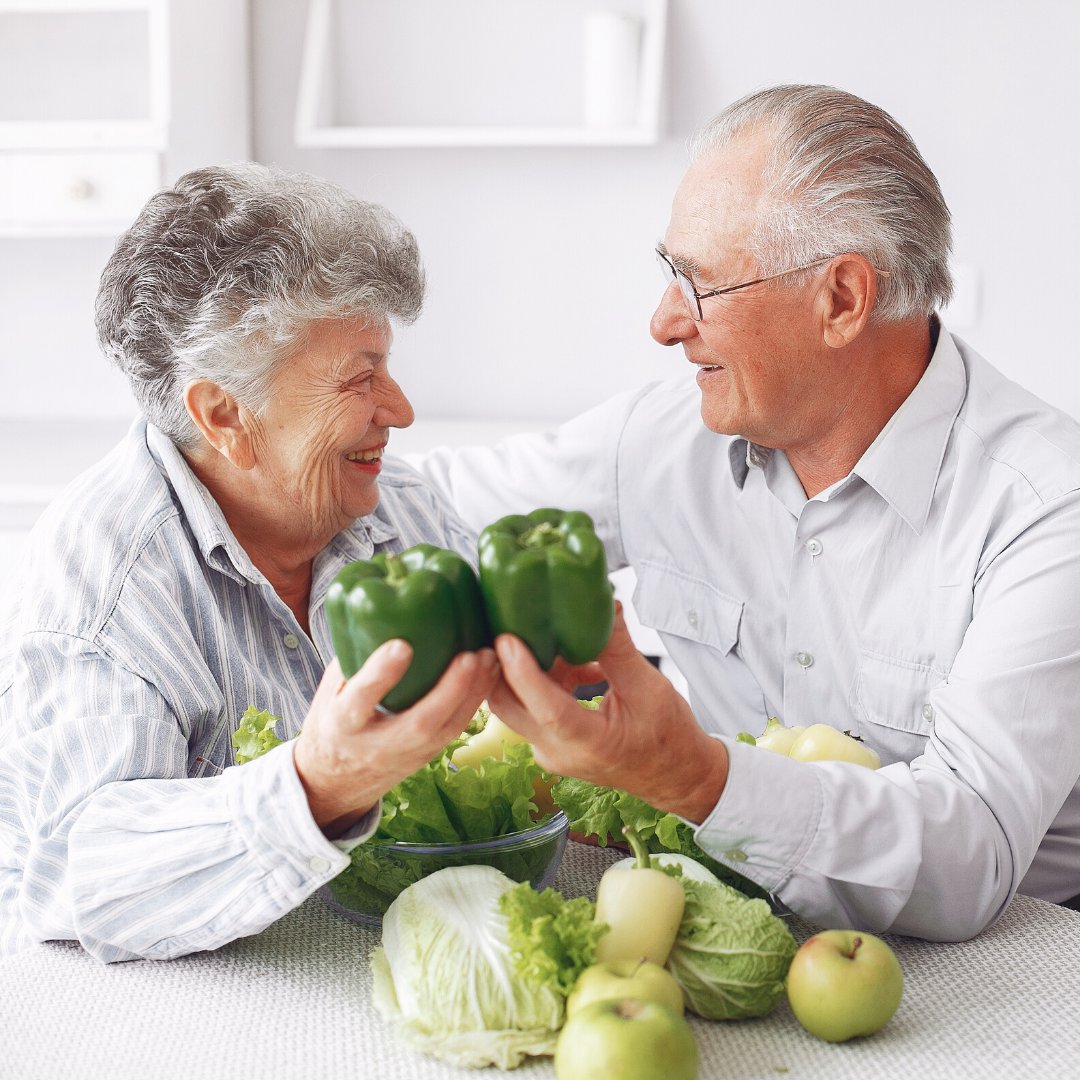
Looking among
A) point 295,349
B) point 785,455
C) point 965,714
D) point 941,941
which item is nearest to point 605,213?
point 785,455

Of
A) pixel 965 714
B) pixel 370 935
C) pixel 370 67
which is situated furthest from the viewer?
pixel 370 67

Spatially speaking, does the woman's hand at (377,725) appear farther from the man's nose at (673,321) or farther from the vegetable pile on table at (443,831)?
the man's nose at (673,321)

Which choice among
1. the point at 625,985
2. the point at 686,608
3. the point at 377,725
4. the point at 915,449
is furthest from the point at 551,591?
the point at 686,608

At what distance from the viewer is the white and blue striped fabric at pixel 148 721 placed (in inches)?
41.3

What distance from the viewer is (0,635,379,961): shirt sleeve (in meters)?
1.04

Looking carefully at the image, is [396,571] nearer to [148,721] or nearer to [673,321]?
[148,721]

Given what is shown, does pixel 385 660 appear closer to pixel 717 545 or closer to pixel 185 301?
pixel 185 301

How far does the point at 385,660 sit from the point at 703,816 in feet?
1.17

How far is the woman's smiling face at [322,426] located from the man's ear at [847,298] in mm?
532

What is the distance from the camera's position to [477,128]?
3.01m

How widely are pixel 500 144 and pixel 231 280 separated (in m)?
1.67

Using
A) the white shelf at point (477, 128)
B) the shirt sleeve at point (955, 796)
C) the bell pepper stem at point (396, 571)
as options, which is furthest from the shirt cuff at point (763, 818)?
the white shelf at point (477, 128)

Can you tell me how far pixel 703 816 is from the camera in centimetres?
112

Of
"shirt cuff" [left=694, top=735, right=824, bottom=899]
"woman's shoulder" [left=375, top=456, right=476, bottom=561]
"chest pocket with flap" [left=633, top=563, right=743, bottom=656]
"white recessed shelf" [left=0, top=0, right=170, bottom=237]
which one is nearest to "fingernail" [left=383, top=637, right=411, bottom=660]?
"shirt cuff" [left=694, top=735, right=824, bottom=899]
